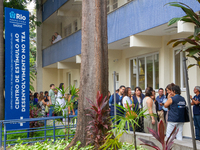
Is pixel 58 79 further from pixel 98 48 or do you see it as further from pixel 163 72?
pixel 98 48

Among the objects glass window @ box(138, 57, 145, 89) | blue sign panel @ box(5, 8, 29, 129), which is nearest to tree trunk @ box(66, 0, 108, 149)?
blue sign panel @ box(5, 8, 29, 129)

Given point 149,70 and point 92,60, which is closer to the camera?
point 92,60

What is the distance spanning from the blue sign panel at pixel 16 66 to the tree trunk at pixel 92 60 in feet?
14.2

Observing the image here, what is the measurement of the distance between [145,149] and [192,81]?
4.42 meters

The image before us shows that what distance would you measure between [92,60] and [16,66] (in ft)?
15.5

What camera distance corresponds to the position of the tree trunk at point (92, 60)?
717cm

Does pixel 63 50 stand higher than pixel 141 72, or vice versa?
pixel 63 50

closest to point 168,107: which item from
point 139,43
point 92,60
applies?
point 92,60

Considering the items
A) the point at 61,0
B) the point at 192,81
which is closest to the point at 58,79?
the point at 61,0

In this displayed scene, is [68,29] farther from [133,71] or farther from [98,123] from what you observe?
[98,123]

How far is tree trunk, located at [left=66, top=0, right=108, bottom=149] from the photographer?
7172mm

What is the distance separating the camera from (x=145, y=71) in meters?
14.7

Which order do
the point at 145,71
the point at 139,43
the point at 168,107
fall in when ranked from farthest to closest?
the point at 145,71
the point at 139,43
the point at 168,107

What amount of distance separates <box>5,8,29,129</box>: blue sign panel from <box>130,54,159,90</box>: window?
5.72 m
